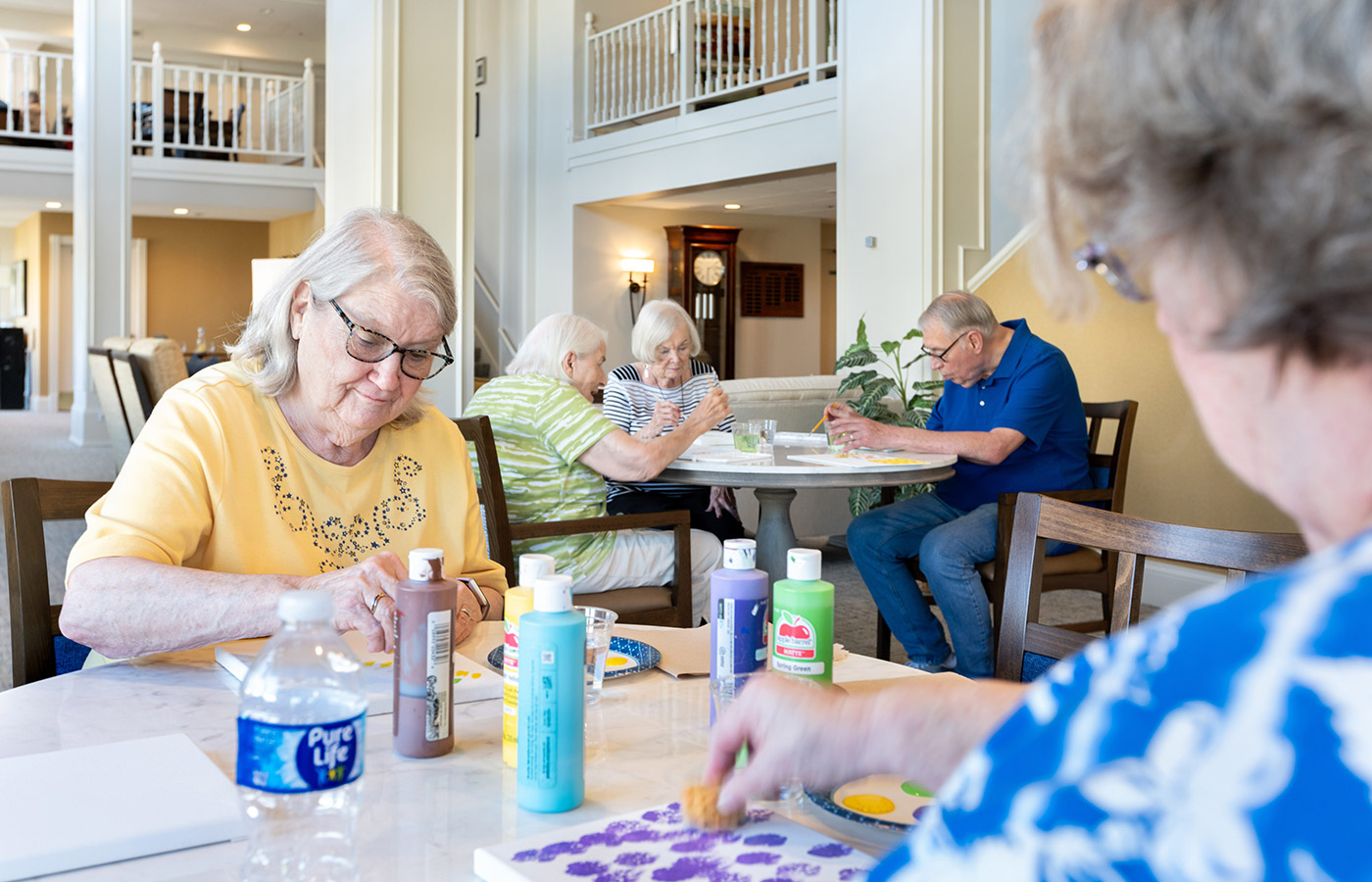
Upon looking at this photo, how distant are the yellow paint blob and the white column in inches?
397

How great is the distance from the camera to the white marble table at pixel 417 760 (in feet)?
2.76

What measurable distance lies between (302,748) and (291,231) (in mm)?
15944

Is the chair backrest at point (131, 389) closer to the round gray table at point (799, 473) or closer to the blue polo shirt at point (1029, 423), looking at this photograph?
the round gray table at point (799, 473)

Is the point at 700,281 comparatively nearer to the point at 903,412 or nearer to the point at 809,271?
the point at 809,271

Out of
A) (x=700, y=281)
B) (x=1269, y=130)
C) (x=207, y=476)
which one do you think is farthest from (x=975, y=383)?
(x=700, y=281)

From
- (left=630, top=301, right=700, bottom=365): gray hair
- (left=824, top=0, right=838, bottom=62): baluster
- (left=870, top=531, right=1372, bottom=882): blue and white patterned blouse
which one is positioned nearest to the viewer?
(left=870, top=531, right=1372, bottom=882): blue and white patterned blouse

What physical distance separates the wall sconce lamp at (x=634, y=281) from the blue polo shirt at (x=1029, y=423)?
7501 mm

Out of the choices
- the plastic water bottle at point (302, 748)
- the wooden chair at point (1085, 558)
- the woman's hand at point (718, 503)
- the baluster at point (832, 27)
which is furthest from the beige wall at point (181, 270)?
the plastic water bottle at point (302, 748)

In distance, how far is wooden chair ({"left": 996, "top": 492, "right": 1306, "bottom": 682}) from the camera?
1337mm

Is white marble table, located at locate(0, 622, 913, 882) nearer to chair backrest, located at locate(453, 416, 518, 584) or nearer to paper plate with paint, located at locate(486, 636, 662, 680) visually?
paper plate with paint, located at locate(486, 636, 662, 680)

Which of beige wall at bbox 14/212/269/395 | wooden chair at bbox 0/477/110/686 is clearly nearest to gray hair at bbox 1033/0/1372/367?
wooden chair at bbox 0/477/110/686

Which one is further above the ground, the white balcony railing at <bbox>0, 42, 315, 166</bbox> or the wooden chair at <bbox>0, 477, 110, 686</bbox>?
the white balcony railing at <bbox>0, 42, 315, 166</bbox>

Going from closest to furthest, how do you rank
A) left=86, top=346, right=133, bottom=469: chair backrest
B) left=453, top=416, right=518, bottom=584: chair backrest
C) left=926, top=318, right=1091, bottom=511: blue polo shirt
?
left=453, top=416, right=518, bottom=584: chair backrest
left=926, top=318, right=1091, bottom=511: blue polo shirt
left=86, top=346, right=133, bottom=469: chair backrest

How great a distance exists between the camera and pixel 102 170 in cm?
950
